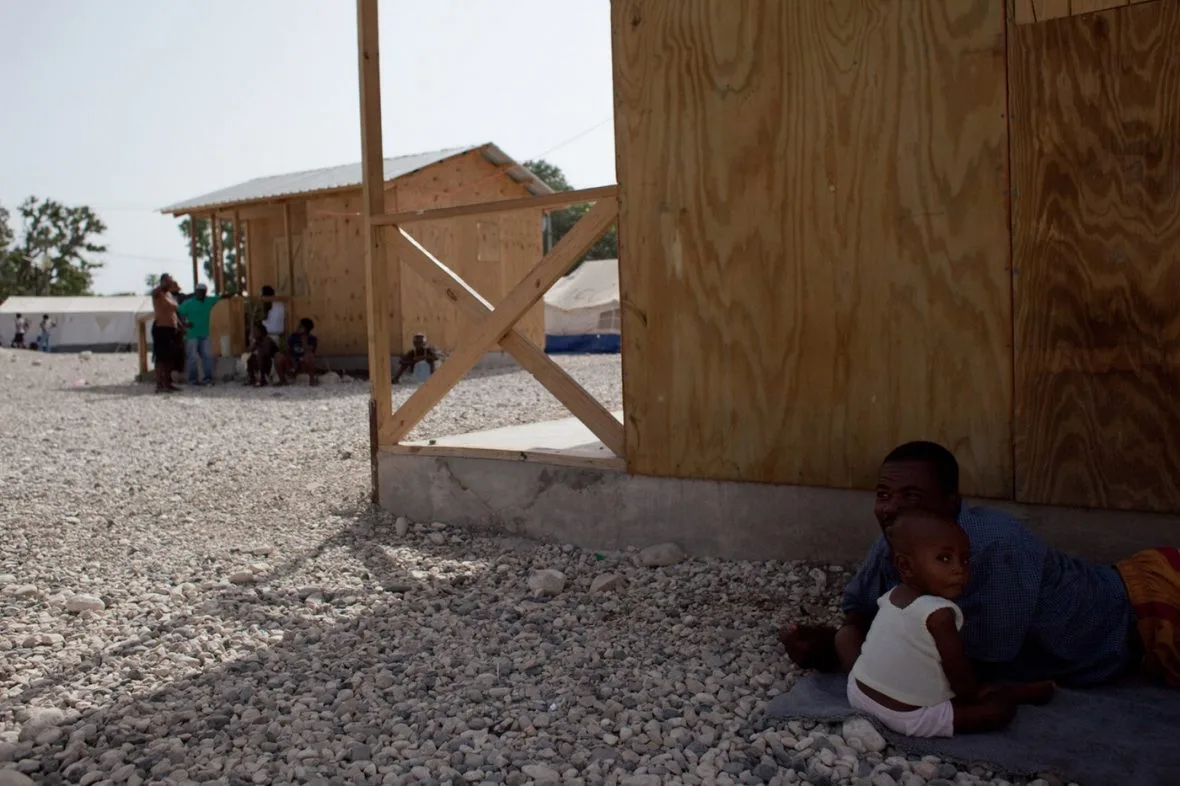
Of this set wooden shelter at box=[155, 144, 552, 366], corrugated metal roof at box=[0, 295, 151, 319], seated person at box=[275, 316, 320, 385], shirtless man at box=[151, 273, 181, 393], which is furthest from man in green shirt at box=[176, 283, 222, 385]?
corrugated metal roof at box=[0, 295, 151, 319]

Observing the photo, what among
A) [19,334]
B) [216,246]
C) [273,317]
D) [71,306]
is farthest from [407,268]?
[71,306]

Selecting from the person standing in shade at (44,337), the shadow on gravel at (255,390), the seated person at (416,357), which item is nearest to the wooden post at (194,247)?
the shadow on gravel at (255,390)

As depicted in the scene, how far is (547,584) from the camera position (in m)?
4.19

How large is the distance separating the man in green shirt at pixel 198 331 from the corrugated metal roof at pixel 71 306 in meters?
25.9

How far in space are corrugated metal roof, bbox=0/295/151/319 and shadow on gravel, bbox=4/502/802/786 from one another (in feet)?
128

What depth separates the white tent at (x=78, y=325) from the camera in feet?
126

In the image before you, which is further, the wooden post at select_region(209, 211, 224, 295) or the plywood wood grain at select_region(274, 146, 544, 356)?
the wooden post at select_region(209, 211, 224, 295)

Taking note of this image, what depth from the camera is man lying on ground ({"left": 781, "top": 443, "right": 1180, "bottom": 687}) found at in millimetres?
2822

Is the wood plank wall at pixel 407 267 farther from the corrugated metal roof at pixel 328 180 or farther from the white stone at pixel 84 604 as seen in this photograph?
the white stone at pixel 84 604

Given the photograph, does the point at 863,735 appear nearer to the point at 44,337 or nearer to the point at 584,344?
the point at 584,344

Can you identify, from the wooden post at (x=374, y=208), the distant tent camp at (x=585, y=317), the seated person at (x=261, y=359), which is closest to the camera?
the wooden post at (x=374, y=208)

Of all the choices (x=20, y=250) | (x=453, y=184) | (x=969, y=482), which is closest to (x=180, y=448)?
(x=969, y=482)

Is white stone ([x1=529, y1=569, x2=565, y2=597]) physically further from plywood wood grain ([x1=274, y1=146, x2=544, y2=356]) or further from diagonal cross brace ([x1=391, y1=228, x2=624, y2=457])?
plywood wood grain ([x1=274, y1=146, x2=544, y2=356])

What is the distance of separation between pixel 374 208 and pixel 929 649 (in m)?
3.97
